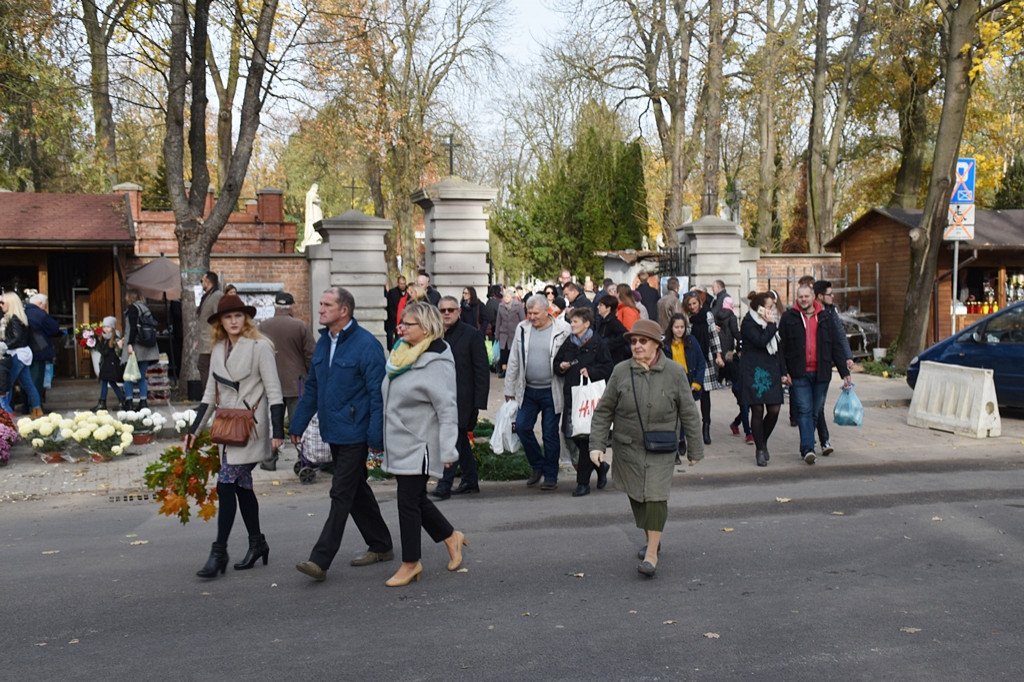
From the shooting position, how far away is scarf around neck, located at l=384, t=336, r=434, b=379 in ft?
21.1

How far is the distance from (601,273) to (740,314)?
16044 mm

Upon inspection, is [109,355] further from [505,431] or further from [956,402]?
[956,402]

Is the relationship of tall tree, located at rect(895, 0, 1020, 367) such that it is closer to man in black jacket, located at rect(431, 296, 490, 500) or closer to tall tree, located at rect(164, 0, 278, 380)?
tall tree, located at rect(164, 0, 278, 380)

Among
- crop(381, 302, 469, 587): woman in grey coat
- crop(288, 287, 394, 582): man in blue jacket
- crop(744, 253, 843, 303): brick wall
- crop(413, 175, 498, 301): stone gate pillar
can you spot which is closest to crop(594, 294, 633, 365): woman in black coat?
crop(381, 302, 469, 587): woman in grey coat

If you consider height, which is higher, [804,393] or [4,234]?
[4,234]

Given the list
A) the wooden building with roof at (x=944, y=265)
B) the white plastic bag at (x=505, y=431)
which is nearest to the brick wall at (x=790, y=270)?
the wooden building with roof at (x=944, y=265)

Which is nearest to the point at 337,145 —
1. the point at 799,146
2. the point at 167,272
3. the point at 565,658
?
the point at 167,272

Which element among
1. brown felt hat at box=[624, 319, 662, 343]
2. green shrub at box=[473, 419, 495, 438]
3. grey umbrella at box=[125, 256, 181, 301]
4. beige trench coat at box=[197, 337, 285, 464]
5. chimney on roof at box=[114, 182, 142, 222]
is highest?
chimney on roof at box=[114, 182, 142, 222]

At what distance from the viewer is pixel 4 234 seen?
1816 centimetres

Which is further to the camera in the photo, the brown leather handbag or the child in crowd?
the child in crowd

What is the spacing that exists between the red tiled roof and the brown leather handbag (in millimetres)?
12923

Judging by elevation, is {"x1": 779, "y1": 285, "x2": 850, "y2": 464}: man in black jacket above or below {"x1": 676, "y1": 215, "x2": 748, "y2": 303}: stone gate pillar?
below

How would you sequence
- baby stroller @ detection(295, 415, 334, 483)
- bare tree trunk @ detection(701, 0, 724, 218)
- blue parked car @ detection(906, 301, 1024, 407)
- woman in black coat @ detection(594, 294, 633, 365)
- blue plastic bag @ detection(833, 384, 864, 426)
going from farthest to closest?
bare tree trunk @ detection(701, 0, 724, 218) < blue parked car @ detection(906, 301, 1024, 407) < blue plastic bag @ detection(833, 384, 864, 426) < woman in black coat @ detection(594, 294, 633, 365) < baby stroller @ detection(295, 415, 334, 483)

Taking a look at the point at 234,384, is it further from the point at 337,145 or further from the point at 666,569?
the point at 337,145
